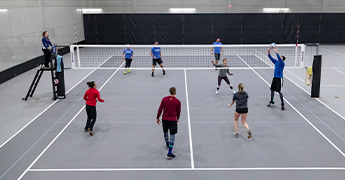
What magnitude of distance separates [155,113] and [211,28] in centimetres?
2170

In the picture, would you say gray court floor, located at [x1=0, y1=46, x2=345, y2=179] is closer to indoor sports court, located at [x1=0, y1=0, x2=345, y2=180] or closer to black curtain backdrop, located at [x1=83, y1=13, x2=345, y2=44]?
indoor sports court, located at [x1=0, y1=0, x2=345, y2=180]

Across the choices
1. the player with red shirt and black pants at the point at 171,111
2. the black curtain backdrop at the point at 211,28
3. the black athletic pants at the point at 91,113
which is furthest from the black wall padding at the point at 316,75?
the black curtain backdrop at the point at 211,28

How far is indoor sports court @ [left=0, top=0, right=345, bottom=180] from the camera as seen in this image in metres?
8.62

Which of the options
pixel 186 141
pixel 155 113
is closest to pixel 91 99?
pixel 155 113

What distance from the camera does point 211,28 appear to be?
32656mm

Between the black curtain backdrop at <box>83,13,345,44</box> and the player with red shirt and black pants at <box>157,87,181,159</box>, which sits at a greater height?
the black curtain backdrop at <box>83,13,345,44</box>

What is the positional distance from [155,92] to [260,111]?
5.07 metres

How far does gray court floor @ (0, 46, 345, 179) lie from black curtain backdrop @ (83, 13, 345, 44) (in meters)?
17.8

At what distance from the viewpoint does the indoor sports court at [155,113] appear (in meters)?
8.62

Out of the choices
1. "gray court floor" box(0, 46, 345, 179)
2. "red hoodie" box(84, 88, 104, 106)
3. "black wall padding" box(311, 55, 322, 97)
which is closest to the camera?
"gray court floor" box(0, 46, 345, 179)

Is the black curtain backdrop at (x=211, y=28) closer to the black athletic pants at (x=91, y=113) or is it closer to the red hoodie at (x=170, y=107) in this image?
the black athletic pants at (x=91, y=113)

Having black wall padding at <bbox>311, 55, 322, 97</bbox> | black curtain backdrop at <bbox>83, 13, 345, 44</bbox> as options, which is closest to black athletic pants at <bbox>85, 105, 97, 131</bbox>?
black wall padding at <bbox>311, 55, 322, 97</bbox>

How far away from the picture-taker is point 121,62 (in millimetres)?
23141

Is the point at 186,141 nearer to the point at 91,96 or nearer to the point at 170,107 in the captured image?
the point at 170,107
